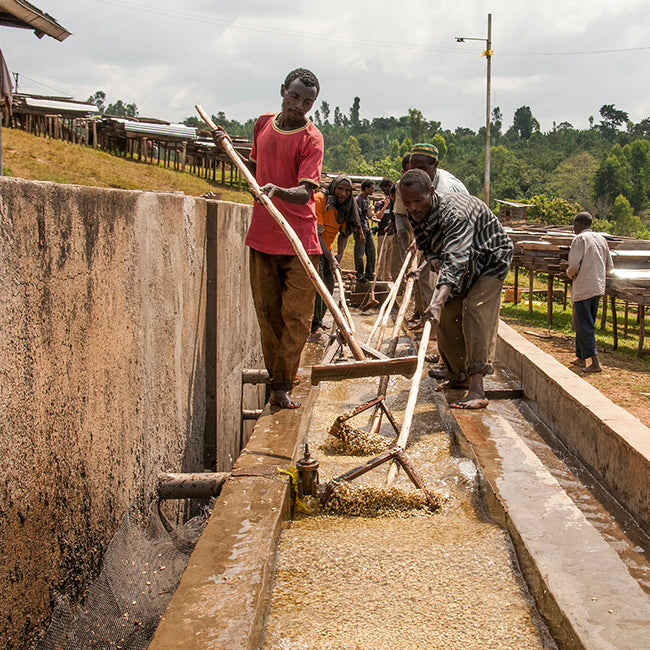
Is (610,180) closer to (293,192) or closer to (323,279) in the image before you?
(323,279)

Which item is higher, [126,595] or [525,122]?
[525,122]

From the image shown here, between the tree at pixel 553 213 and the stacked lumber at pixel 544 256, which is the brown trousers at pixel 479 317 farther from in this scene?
the tree at pixel 553 213

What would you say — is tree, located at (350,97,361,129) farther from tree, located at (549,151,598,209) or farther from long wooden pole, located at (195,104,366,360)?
long wooden pole, located at (195,104,366,360)

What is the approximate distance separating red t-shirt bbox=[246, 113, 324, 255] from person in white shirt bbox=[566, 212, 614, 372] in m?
4.41

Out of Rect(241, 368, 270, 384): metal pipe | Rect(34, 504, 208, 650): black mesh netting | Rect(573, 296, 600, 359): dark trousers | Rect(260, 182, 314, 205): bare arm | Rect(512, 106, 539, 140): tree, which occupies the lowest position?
Rect(34, 504, 208, 650): black mesh netting

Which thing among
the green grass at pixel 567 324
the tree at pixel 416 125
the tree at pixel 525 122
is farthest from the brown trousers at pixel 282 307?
the tree at pixel 525 122

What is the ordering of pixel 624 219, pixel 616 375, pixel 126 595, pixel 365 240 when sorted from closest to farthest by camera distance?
pixel 126 595, pixel 616 375, pixel 365 240, pixel 624 219

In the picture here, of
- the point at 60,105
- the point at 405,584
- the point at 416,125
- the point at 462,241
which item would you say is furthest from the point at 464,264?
the point at 416,125

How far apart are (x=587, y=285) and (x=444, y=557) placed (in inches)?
236

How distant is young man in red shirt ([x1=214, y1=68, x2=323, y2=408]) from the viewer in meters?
4.23

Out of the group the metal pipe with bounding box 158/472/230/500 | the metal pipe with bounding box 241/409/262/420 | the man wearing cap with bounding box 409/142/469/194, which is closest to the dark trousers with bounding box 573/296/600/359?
the man wearing cap with bounding box 409/142/469/194

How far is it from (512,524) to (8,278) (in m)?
2.26

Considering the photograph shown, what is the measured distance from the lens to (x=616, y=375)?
741 centimetres

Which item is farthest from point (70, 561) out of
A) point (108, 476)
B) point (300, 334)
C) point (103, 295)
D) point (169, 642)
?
point (300, 334)
